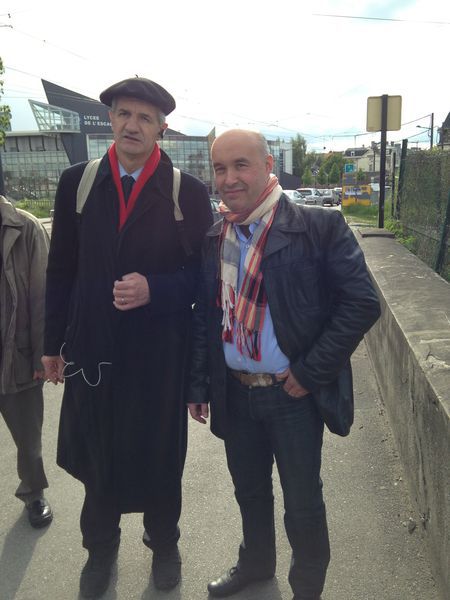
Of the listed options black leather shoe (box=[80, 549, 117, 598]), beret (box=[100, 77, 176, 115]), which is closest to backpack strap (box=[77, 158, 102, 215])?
beret (box=[100, 77, 176, 115])

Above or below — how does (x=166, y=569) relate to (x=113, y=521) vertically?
below

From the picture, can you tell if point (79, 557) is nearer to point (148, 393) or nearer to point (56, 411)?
point (148, 393)

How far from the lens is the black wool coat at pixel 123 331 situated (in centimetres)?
217

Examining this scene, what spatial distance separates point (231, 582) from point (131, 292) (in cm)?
141

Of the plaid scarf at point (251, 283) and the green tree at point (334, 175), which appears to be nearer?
the plaid scarf at point (251, 283)

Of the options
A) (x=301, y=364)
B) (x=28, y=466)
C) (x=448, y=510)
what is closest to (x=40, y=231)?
(x=28, y=466)

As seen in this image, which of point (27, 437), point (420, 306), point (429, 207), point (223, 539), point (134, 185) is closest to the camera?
point (134, 185)

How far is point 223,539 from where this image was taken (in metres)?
2.65

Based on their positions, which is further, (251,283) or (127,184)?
(127,184)

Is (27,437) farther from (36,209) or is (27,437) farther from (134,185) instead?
(36,209)

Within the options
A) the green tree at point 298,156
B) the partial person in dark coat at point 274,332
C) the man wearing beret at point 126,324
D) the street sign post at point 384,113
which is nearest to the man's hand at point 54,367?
the man wearing beret at point 126,324

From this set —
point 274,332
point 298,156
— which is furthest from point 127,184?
point 298,156

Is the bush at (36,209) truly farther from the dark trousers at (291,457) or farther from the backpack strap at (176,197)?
the dark trousers at (291,457)

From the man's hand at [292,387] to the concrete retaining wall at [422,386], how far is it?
1.91ft
